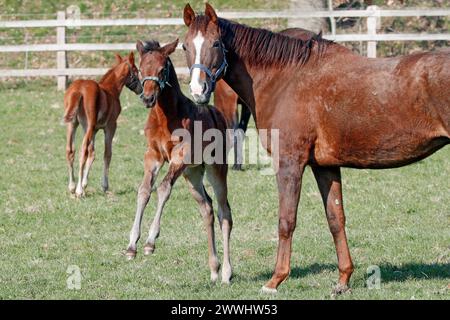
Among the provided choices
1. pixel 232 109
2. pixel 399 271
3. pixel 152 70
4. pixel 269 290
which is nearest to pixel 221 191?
pixel 152 70

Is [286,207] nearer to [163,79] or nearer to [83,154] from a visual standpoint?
[163,79]

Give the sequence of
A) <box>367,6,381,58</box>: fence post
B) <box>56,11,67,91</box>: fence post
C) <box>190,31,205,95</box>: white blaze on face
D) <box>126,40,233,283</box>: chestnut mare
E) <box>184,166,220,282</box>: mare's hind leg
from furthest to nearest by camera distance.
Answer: <box>56,11,67,91</box>: fence post < <box>367,6,381,58</box>: fence post < <box>126,40,233,283</box>: chestnut mare < <box>184,166,220,282</box>: mare's hind leg < <box>190,31,205,95</box>: white blaze on face

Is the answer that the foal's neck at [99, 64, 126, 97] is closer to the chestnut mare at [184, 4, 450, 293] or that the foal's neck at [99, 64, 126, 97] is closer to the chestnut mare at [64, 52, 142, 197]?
the chestnut mare at [64, 52, 142, 197]

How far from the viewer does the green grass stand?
27.7ft

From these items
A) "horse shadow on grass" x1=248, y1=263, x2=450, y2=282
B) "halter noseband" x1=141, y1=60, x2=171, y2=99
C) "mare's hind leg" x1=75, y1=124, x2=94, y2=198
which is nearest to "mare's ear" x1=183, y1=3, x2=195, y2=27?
"halter noseband" x1=141, y1=60, x2=171, y2=99

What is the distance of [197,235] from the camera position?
36.5ft

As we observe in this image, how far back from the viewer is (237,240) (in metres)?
10.9

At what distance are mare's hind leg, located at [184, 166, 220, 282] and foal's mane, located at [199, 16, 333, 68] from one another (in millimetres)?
1448

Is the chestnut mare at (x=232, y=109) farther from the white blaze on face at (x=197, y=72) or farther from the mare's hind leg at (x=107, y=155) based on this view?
the white blaze on face at (x=197, y=72)

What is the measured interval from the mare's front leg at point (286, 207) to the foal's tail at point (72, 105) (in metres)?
6.79

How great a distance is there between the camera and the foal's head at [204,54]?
26.0ft

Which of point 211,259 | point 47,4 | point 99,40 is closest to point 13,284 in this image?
point 211,259

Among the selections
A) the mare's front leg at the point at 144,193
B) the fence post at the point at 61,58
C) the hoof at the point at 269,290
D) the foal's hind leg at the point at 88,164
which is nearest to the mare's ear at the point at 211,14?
the mare's front leg at the point at 144,193
